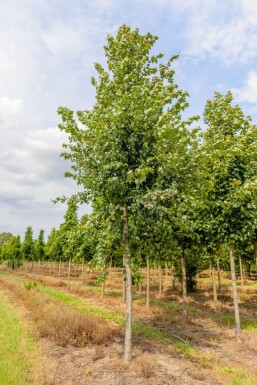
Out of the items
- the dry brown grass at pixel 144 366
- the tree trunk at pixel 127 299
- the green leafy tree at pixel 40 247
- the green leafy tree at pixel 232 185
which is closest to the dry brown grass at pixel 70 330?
the tree trunk at pixel 127 299

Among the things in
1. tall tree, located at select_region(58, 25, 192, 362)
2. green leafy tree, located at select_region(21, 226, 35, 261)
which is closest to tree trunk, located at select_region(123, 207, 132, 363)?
tall tree, located at select_region(58, 25, 192, 362)

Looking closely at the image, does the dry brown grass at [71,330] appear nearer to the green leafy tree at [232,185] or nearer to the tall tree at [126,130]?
the tall tree at [126,130]

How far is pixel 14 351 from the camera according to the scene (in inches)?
353

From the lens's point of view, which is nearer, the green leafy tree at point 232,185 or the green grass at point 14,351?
the green grass at point 14,351

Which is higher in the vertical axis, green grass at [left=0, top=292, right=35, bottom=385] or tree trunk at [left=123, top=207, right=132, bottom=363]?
tree trunk at [left=123, top=207, right=132, bottom=363]

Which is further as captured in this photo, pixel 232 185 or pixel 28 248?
pixel 28 248

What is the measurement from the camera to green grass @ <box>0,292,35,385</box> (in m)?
7.08

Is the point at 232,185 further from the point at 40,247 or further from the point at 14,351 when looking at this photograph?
the point at 40,247

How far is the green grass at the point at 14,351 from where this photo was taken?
708cm

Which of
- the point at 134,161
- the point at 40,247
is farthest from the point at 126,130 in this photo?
the point at 40,247

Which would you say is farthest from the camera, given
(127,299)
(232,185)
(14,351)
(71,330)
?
(232,185)

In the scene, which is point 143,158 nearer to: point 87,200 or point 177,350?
point 87,200

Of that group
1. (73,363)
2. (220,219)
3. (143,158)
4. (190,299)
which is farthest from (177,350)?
(190,299)

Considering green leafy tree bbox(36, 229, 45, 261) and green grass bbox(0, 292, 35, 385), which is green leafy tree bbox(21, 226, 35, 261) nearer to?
green leafy tree bbox(36, 229, 45, 261)
